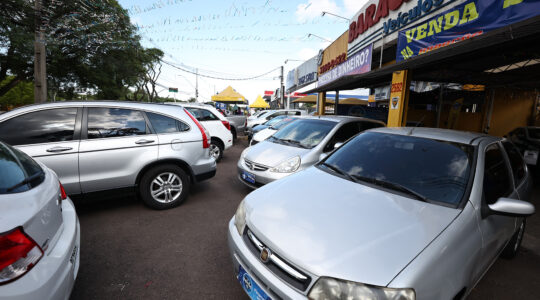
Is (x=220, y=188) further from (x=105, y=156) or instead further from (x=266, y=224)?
(x=266, y=224)

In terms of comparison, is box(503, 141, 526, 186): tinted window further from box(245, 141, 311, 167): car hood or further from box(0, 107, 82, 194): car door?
box(0, 107, 82, 194): car door

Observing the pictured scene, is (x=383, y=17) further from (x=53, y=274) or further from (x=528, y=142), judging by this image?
(x=53, y=274)

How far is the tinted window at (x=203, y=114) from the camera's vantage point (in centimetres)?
726

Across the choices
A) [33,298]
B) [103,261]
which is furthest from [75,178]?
[33,298]

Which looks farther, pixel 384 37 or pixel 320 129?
pixel 384 37

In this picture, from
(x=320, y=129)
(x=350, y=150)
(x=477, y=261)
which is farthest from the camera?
(x=320, y=129)

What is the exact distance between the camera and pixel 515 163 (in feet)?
9.11

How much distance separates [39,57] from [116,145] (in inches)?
285

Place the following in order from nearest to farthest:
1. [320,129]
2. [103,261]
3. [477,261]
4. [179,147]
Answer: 1. [477,261]
2. [103,261]
3. [179,147]
4. [320,129]

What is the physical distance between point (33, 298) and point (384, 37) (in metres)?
9.64

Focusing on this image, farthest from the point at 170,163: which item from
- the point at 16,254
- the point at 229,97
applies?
the point at 229,97

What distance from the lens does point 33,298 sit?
1.22m

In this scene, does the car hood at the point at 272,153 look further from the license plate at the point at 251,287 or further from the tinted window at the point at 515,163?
the tinted window at the point at 515,163

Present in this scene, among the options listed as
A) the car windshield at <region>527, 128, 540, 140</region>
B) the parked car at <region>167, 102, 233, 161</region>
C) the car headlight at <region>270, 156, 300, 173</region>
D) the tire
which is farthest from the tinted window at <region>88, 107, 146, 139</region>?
the car windshield at <region>527, 128, 540, 140</region>
